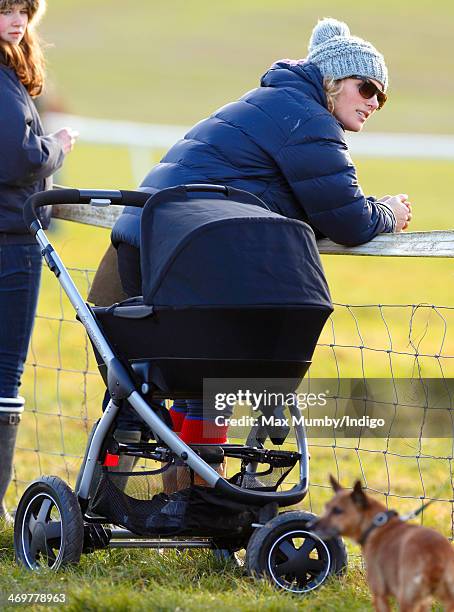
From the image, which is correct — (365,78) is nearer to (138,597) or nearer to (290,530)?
(290,530)

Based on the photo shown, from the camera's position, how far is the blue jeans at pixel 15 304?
4.64 meters

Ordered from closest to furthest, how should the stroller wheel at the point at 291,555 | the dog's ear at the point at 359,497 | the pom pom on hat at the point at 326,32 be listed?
1. the dog's ear at the point at 359,497
2. the stroller wheel at the point at 291,555
3. the pom pom on hat at the point at 326,32

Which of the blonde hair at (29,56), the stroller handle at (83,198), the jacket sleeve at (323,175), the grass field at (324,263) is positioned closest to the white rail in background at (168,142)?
the grass field at (324,263)

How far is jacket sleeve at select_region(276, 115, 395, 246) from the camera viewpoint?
405 centimetres

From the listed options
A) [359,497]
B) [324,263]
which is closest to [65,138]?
[359,497]

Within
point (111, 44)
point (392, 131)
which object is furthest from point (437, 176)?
point (111, 44)

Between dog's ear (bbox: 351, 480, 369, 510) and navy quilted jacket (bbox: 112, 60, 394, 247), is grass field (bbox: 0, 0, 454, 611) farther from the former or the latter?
navy quilted jacket (bbox: 112, 60, 394, 247)

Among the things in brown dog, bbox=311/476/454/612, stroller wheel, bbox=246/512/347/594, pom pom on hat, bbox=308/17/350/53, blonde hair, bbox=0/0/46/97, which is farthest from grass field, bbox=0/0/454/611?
blonde hair, bbox=0/0/46/97

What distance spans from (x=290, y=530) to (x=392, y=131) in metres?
22.9

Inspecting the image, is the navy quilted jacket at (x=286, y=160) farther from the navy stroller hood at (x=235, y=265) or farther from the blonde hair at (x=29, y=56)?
the blonde hair at (x=29, y=56)

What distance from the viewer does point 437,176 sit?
20.1 m

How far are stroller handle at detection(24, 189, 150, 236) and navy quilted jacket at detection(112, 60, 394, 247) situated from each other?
0.09 meters

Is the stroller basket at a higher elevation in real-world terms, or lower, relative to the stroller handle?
lower

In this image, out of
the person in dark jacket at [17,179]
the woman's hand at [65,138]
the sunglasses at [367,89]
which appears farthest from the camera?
the woman's hand at [65,138]
